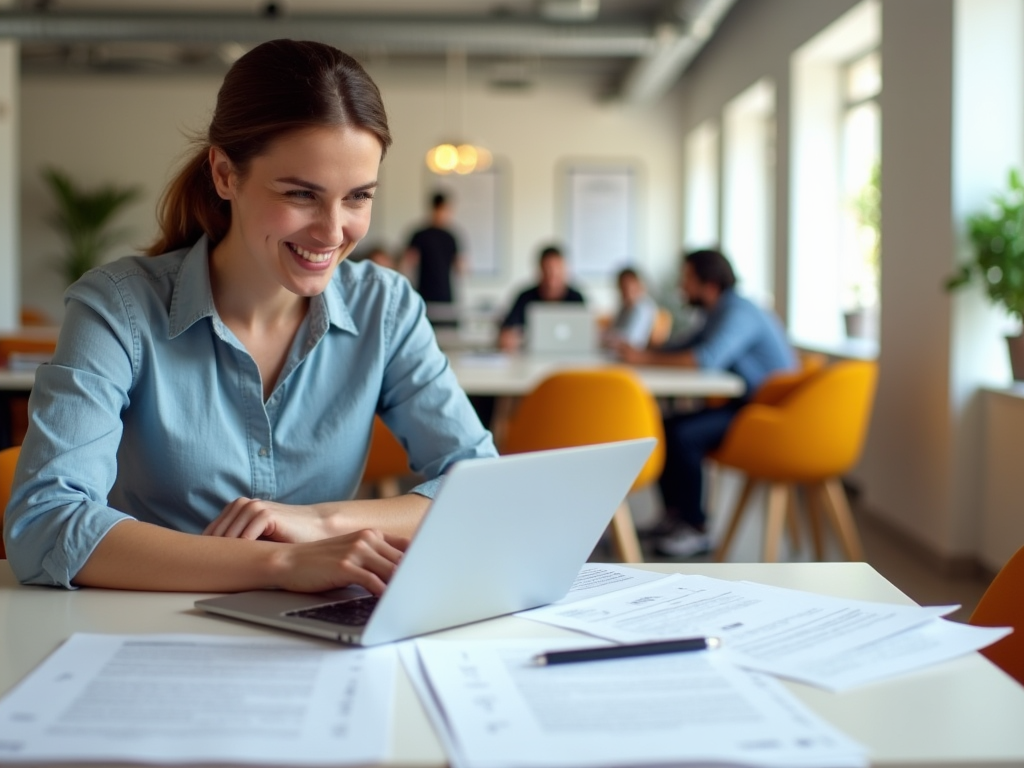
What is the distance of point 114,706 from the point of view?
88 cm

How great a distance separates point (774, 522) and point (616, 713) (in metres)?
3.23

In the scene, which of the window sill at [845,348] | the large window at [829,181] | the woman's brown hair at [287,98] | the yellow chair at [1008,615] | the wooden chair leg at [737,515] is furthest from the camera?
the large window at [829,181]

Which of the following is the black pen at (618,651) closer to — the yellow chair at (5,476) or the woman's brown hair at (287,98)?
the woman's brown hair at (287,98)

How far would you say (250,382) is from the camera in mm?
1598

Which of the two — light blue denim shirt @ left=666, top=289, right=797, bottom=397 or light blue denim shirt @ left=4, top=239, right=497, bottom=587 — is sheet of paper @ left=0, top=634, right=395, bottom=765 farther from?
light blue denim shirt @ left=666, top=289, right=797, bottom=397

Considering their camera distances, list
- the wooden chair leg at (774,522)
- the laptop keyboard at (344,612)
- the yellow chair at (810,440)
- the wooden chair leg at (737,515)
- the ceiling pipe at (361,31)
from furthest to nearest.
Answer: the ceiling pipe at (361,31) → the wooden chair leg at (737,515) → the yellow chair at (810,440) → the wooden chair leg at (774,522) → the laptop keyboard at (344,612)

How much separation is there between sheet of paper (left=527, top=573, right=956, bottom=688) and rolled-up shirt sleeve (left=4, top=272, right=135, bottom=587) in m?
0.52

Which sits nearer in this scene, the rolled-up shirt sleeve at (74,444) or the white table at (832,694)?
the white table at (832,694)

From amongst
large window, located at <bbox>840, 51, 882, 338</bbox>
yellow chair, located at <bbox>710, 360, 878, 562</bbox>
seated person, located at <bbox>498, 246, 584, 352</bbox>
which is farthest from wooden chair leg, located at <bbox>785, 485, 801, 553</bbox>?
seated person, located at <bbox>498, 246, 584, 352</bbox>

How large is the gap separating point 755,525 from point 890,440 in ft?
2.35

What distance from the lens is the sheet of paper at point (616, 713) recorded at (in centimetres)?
80

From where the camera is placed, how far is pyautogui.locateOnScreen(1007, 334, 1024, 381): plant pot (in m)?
4.00

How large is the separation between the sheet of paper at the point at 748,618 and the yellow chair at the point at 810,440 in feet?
9.14

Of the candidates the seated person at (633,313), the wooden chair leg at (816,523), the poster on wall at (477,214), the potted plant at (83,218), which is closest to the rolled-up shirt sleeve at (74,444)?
the wooden chair leg at (816,523)
